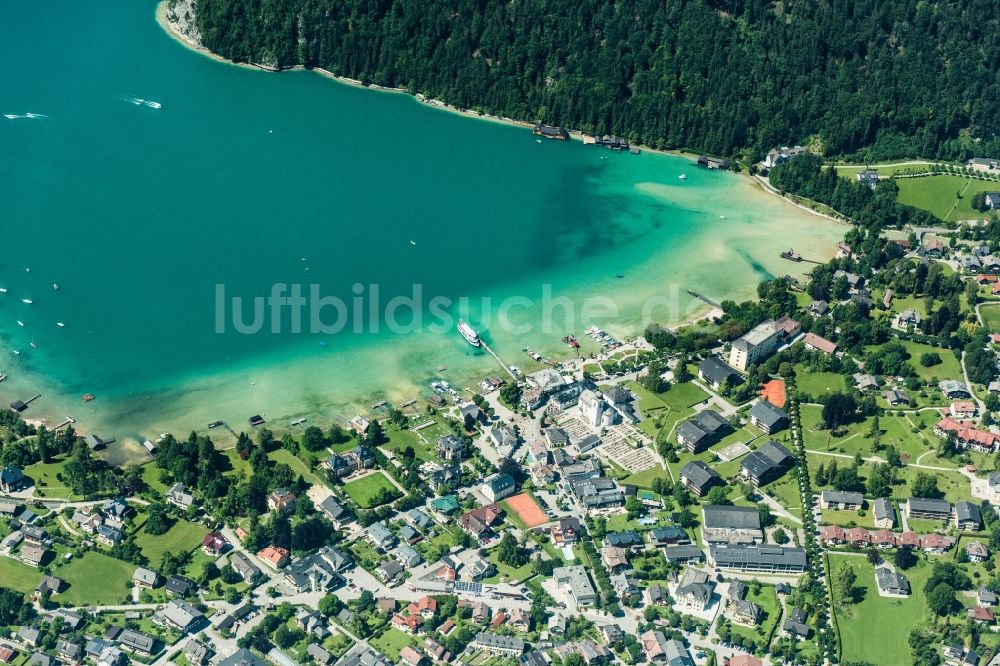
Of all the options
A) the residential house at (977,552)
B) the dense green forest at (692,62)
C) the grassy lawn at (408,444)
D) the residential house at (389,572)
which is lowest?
the residential house at (389,572)

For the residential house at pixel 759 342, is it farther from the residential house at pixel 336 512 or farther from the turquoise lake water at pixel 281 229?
the residential house at pixel 336 512

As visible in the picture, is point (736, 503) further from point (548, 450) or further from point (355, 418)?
point (355, 418)

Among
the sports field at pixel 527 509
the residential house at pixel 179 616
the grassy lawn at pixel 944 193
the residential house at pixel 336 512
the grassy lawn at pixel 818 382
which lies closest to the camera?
the residential house at pixel 179 616

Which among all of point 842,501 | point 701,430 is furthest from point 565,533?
point 842,501

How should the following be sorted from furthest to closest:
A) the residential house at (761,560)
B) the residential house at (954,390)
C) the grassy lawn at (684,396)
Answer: the residential house at (954,390) → the grassy lawn at (684,396) → the residential house at (761,560)

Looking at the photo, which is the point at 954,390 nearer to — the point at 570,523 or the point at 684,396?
the point at 684,396

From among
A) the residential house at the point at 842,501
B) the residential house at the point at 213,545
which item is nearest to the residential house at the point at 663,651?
the residential house at the point at 842,501

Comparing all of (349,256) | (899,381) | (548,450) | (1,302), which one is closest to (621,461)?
(548,450)
